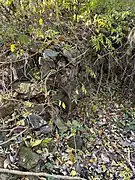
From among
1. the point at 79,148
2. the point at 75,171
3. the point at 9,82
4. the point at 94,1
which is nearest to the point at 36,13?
the point at 94,1

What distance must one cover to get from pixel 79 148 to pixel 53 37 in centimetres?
107

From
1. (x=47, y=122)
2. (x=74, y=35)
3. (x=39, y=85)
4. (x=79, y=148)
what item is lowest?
(x=79, y=148)

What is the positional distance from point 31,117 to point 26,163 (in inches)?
14.7

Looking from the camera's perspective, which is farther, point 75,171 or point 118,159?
point 118,159

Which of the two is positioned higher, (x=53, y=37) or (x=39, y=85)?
(x=53, y=37)

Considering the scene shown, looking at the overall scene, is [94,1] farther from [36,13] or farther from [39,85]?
[39,85]

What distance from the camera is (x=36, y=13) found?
8.91ft

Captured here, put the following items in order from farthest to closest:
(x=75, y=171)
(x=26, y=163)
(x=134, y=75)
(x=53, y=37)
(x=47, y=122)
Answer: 1. (x=134, y=75)
2. (x=53, y=37)
3. (x=47, y=122)
4. (x=75, y=171)
5. (x=26, y=163)

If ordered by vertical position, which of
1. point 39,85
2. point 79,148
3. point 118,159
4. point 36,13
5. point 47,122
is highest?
point 36,13

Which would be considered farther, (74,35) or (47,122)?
(74,35)

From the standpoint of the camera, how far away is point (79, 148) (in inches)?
88.4

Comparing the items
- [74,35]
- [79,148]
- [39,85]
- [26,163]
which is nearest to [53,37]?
[74,35]

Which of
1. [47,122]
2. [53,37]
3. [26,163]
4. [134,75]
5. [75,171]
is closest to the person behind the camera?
[26,163]

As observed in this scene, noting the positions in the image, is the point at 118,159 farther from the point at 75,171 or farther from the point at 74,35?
the point at 74,35
